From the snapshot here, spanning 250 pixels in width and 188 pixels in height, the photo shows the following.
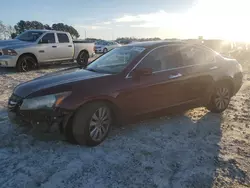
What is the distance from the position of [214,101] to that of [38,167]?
367 cm

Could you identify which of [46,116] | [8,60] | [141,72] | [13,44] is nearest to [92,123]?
[46,116]

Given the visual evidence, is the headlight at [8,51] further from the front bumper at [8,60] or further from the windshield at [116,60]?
the windshield at [116,60]

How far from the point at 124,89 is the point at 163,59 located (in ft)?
3.59

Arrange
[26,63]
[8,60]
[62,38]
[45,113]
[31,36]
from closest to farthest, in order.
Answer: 1. [45,113]
2. [8,60]
3. [26,63]
4. [31,36]
5. [62,38]

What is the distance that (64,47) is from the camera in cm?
1188

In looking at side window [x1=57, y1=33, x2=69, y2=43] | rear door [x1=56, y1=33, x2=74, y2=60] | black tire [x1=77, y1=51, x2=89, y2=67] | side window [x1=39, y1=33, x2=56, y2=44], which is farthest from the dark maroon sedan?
black tire [x1=77, y1=51, x2=89, y2=67]

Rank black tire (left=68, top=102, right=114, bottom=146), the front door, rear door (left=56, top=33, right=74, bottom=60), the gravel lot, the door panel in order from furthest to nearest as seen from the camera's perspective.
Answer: rear door (left=56, top=33, right=74, bottom=60) < the front door < the door panel < black tire (left=68, top=102, right=114, bottom=146) < the gravel lot

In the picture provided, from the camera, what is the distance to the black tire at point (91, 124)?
11.1ft

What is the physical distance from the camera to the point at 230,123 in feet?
15.7

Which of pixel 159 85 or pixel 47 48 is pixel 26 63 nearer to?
pixel 47 48

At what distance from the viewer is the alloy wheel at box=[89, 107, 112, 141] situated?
3.55 m

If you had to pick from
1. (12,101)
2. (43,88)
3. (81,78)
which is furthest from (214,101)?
(12,101)

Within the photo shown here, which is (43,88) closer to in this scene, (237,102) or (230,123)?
(230,123)

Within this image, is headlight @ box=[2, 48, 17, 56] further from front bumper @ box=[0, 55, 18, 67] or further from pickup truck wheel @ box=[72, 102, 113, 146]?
pickup truck wheel @ box=[72, 102, 113, 146]
